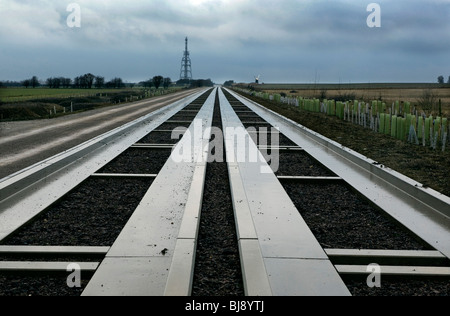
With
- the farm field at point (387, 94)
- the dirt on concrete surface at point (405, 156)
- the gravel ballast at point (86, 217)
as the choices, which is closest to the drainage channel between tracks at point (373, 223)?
the dirt on concrete surface at point (405, 156)

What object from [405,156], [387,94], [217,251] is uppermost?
[387,94]

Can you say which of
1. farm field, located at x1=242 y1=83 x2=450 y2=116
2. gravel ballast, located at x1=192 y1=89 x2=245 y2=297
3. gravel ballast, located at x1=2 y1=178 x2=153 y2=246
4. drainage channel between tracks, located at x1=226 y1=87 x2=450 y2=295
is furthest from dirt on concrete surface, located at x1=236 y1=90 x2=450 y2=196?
farm field, located at x1=242 y1=83 x2=450 y2=116

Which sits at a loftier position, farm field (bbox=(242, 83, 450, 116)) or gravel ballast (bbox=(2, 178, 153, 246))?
farm field (bbox=(242, 83, 450, 116))

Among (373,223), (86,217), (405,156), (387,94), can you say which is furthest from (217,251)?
(387,94)

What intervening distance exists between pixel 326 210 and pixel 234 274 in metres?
2.53

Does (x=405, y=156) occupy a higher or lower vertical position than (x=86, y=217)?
higher

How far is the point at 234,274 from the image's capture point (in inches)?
150

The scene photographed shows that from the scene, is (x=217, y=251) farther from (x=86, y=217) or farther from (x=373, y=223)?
(x=373, y=223)

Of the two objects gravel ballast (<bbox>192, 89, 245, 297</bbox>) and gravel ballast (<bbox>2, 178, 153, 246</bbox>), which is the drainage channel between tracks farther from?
gravel ballast (<bbox>2, 178, 153, 246</bbox>)

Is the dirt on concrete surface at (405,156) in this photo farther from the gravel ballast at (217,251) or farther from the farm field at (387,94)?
the farm field at (387,94)

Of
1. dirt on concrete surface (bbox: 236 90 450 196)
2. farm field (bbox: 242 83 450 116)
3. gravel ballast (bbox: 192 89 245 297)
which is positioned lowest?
gravel ballast (bbox: 192 89 245 297)

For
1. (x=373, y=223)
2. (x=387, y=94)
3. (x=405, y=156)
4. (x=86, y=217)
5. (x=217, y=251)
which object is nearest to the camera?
(x=217, y=251)
